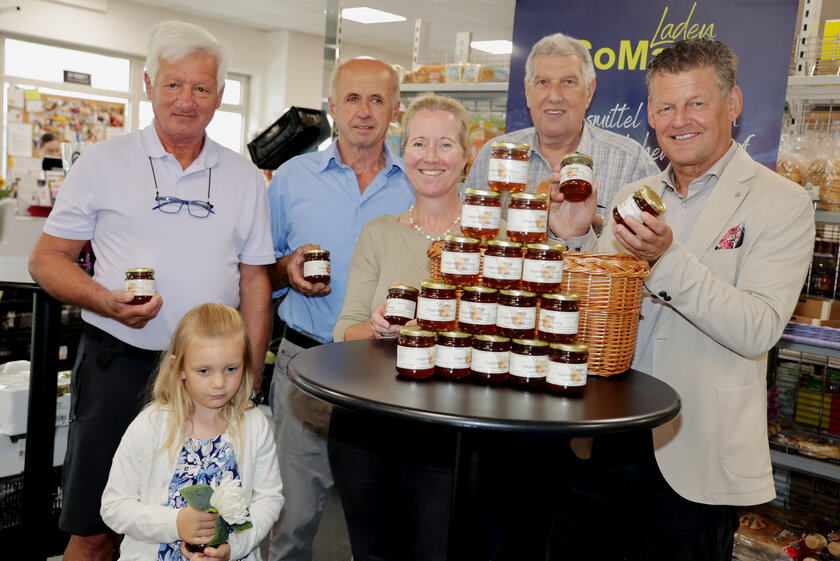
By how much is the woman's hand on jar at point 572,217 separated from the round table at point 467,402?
610 millimetres

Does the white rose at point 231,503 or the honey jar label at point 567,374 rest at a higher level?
the honey jar label at point 567,374

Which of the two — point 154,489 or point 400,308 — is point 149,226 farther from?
point 400,308

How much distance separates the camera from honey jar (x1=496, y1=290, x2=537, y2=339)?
5.38 ft

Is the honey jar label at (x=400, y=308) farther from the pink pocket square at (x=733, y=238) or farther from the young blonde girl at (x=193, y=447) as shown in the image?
the pink pocket square at (x=733, y=238)

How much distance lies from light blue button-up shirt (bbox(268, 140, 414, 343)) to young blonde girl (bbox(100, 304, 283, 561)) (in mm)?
637

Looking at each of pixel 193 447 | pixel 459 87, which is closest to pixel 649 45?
pixel 459 87

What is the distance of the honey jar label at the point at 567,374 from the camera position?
1.57 meters

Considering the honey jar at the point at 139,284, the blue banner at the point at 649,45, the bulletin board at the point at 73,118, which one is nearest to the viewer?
the honey jar at the point at 139,284

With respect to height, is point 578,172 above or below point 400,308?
above

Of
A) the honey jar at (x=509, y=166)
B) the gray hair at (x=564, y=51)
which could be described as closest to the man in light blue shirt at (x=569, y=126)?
the gray hair at (x=564, y=51)

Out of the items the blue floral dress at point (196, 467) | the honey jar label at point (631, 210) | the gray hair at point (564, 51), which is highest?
the gray hair at point (564, 51)

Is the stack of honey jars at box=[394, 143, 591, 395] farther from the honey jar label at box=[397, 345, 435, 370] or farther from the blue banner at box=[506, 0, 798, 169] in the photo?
the blue banner at box=[506, 0, 798, 169]

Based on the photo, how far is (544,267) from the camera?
1.64m

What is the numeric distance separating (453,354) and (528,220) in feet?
1.18
